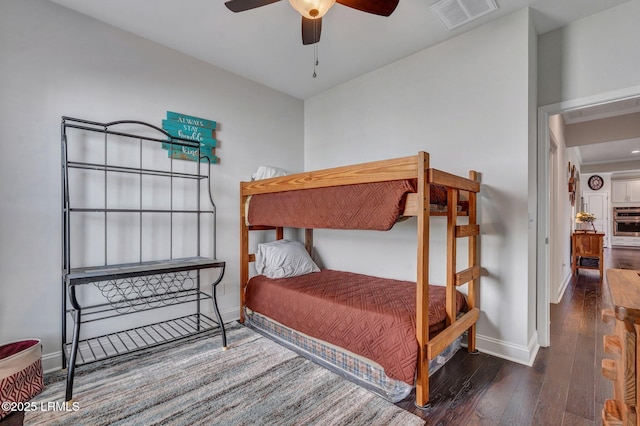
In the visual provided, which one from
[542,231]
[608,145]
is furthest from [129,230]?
[608,145]

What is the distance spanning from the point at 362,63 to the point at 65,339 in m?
3.30

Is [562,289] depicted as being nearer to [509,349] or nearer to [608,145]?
[509,349]

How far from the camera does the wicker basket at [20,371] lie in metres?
1.51

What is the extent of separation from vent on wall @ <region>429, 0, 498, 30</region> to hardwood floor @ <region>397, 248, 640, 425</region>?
255 cm

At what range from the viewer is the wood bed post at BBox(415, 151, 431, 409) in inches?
61.7

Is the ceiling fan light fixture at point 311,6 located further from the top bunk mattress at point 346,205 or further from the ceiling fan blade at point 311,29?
the top bunk mattress at point 346,205

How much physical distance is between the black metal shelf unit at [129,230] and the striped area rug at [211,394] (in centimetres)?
16

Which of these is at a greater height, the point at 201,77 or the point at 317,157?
the point at 201,77

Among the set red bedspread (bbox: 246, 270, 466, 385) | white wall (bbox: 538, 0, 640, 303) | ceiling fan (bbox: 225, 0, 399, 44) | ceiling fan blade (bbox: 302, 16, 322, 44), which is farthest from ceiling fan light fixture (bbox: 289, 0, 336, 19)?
white wall (bbox: 538, 0, 640, 303)

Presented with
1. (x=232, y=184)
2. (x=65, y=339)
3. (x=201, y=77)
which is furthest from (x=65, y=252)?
(x=201, y=77)

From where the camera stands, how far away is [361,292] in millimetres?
2221

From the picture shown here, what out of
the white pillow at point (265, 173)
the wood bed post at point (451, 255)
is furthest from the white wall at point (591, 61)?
the white pillow at point (265, 173)

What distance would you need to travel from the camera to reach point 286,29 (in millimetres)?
2283

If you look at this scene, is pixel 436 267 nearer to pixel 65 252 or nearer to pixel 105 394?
pixel 105 394
